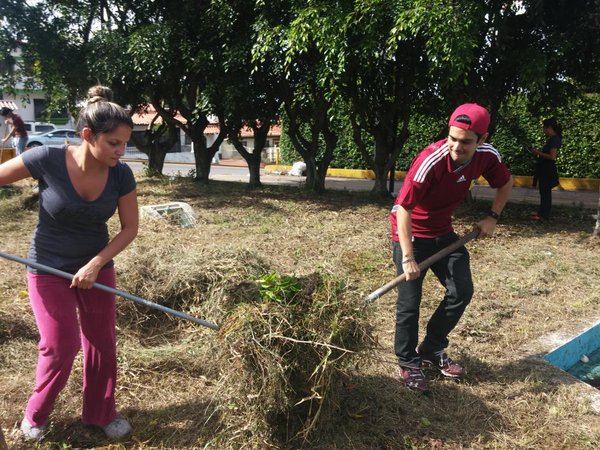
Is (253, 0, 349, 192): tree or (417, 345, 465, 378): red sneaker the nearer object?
(417, 345, 465, 378): red sneaker

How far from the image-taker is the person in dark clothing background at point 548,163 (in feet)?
27.6

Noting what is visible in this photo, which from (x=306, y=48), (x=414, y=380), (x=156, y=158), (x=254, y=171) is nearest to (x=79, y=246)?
(x=414, y=380)

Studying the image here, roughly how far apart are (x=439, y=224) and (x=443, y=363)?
0.93 m

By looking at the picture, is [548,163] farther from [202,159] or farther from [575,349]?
[202,159]

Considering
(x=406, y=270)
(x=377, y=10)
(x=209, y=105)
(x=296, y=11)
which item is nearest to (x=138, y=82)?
(x=209, y=105)

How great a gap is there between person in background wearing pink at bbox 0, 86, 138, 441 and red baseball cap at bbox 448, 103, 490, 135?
170cm

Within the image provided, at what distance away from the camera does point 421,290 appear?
329cm

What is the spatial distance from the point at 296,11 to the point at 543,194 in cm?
496

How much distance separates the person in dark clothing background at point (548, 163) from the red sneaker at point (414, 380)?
6385 millimetres

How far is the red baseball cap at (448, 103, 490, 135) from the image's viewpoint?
285 centimetres

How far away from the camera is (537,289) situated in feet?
17.0

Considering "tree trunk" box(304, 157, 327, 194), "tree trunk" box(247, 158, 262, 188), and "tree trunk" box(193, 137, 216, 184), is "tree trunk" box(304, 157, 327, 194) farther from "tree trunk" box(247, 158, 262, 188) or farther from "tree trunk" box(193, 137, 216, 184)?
"tree trunk" box(193, 137, 216, 184)

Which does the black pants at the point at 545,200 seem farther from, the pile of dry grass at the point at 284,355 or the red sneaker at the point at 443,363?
the pile of dry grass at the point at 284,355

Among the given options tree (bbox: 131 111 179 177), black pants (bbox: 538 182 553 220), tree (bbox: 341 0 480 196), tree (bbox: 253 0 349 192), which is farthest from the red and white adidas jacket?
tree (bbox: 131 111 179 177)
